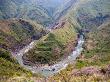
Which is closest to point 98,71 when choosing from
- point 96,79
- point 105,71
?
point 105,71

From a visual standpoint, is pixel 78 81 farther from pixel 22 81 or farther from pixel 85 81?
pixel 22 81

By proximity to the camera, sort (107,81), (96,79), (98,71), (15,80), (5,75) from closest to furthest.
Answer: (107,81), (96,79), (15,80), (98,71), (5,75)

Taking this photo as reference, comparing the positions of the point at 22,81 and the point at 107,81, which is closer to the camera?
the point at 107,81

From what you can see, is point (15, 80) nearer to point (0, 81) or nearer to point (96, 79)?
point (0, 81)

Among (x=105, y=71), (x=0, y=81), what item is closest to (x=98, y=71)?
(x=105, y=71)

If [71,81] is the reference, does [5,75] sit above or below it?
above

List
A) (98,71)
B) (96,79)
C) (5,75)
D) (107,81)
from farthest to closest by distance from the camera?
1. (5,75)
2. (98,71)
3. (96,79)
4. (107,81)

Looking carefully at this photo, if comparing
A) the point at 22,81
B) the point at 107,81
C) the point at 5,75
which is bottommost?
the point at 107,81

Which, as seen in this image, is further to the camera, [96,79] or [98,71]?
[98,71]

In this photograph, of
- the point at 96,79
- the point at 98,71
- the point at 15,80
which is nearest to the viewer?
the point at 96,79
